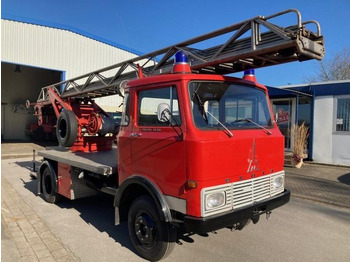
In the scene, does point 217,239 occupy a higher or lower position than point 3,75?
lower

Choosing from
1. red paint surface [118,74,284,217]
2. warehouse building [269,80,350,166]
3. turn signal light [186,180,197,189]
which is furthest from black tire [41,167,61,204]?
warehouse building [269,80,350,166]

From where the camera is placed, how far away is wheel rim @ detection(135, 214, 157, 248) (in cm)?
366

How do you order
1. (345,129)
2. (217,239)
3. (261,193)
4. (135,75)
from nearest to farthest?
(261,193), (217,239), (135,75), (345,129)

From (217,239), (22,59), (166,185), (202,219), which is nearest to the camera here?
(202,219)

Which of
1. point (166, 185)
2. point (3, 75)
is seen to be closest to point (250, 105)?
point (166, 185)

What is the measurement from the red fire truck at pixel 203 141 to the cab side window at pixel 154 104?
0.01 meters

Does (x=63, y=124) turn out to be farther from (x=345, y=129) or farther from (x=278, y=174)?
(x=345, y=129)

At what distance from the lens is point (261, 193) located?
373cm

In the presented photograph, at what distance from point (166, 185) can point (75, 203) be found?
373 cm

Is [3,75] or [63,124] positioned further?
[3,75]

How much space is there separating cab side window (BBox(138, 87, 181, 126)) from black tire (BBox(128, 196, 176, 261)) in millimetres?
1004

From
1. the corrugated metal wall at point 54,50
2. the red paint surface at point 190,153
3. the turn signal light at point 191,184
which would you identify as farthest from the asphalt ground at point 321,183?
the corrugated metal wall at point 54,50

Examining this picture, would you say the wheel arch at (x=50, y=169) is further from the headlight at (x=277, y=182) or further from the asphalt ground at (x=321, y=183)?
the headlight at (x=277, y=182)

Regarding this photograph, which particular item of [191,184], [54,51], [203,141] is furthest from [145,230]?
[54,51]
